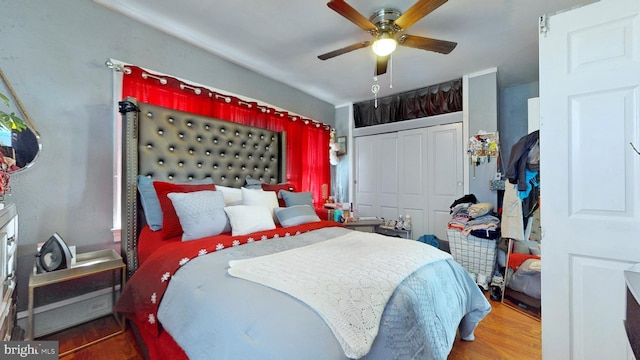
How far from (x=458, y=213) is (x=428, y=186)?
0.68m

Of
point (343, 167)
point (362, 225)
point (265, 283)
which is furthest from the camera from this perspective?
point (343, 167)

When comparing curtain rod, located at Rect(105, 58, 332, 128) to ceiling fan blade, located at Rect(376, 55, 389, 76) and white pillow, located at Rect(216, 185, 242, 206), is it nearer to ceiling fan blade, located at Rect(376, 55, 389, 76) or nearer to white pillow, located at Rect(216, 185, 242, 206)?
white pillow, located at Rect(216, 185, 242, 206)

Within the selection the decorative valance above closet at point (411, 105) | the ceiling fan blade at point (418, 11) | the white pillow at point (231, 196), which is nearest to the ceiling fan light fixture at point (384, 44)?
the ceiling fan blade at point (418, 11)

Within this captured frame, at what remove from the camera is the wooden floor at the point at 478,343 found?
1.62 m

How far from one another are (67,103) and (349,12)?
2124 mm

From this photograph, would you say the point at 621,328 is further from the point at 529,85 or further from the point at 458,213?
the point at 529,85

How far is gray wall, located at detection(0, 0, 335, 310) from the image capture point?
1.72 meters

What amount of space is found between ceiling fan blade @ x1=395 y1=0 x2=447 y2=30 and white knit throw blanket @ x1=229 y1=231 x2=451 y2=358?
1.52m

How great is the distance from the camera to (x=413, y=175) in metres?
3.83

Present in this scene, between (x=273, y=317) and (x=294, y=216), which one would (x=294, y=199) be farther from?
(x=273, y=317)

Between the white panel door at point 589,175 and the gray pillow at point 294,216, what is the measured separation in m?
1.62

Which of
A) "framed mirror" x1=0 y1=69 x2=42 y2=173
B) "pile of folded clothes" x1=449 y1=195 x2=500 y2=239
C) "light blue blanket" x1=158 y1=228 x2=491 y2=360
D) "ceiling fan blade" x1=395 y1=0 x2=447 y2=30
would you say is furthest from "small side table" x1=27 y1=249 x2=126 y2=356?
"pile of folded clothes" x1=449 y1=195 x2=500 y2=239

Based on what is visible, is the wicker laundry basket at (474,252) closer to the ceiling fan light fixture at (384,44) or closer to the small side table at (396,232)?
the small side table at (396,232)

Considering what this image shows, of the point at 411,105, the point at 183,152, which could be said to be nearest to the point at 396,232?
the point at 411,105
